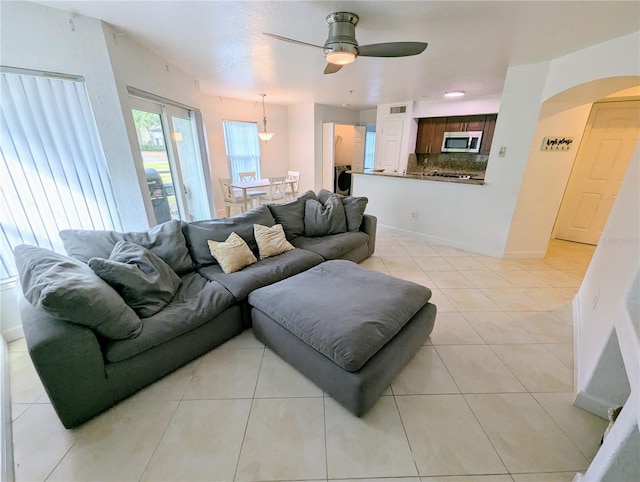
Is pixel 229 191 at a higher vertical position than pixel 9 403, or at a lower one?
higher

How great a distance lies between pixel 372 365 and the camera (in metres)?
1.39

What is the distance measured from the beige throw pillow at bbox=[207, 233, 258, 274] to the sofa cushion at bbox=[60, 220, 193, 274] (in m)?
0.24

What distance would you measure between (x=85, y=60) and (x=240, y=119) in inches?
154

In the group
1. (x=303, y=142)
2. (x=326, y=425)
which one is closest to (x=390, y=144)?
(x=303, y=142)

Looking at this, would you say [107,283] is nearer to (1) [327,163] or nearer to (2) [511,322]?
(2) [511,322]

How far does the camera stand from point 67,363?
1.28 metres

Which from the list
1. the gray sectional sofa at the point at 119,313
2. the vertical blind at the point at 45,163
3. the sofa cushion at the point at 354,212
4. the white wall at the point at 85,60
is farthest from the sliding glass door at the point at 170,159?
the sofa cushion at the point at 354,212

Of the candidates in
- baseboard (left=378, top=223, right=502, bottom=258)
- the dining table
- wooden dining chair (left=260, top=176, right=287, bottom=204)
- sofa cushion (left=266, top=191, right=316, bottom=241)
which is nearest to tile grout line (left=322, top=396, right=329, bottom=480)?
sofa cushion (left=266, top=191, right=316, bottom=241)

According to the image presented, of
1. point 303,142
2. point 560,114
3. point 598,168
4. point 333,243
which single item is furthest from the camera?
point 303,142

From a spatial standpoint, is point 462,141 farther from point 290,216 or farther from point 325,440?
point 325,440

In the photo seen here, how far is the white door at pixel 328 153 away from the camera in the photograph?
6.43m

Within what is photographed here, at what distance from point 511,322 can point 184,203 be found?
393 centimetres

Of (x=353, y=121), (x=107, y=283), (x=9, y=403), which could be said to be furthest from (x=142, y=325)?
(x=353, y=121)

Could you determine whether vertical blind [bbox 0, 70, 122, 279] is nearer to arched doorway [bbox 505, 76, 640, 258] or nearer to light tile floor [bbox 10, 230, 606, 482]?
light tile floor [bbox 10, 230, 606, 482]
